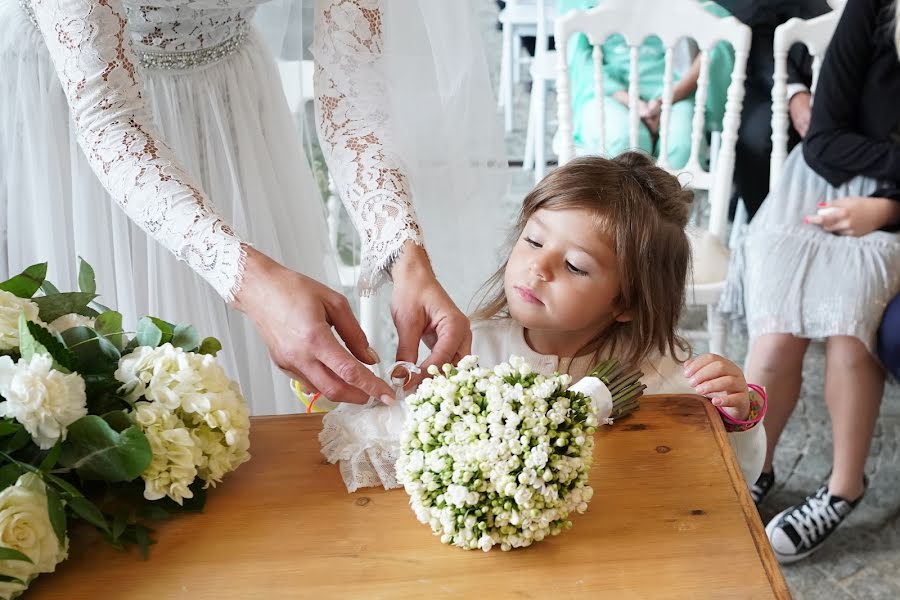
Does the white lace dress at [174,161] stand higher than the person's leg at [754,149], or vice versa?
the white lace dress at [174,161]

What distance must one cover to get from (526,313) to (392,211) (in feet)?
0.99

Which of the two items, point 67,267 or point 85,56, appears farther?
point 67,267

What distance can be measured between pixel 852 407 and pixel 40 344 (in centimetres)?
203

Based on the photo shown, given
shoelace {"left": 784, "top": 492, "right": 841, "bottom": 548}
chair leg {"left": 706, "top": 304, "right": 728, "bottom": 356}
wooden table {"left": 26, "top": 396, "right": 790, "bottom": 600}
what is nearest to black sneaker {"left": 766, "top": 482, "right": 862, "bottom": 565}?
shoelace {"left": 784, "top": 492, "right": 841, "bottom": 548}

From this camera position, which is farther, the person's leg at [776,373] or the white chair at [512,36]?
the white chair at [512,36]

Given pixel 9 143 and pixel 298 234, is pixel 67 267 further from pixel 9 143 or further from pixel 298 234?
pixel 298 234

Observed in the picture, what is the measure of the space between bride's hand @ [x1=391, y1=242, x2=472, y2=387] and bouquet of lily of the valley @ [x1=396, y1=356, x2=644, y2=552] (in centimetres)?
23

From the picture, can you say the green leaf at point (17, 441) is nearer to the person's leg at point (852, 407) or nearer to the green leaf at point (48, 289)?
the green leaf at point (48, 289)

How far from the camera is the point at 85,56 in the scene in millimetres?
1195

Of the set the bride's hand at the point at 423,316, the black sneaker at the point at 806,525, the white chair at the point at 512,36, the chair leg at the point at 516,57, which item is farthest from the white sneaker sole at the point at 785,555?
the chair leg at the point at 516,57

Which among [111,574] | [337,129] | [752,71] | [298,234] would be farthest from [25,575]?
[752,71]

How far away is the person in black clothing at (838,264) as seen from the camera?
2291 mm

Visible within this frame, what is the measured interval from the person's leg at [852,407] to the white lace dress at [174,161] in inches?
53.9

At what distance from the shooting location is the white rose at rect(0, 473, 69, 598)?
813 millimetres
